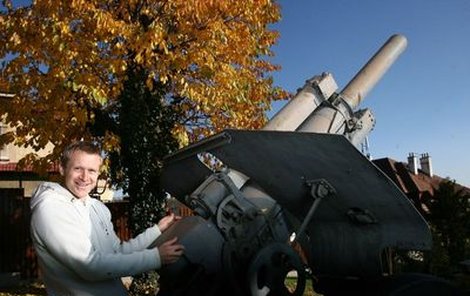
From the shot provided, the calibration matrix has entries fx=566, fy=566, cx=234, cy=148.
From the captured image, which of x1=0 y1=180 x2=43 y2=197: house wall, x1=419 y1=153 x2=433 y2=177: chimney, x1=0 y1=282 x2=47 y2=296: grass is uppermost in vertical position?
x1=419 y1=153 x2=433 y2=177: chimney

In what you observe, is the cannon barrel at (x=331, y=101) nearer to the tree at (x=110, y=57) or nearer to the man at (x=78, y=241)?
the man at (x=78, y=241)

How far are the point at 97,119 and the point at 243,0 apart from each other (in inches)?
149

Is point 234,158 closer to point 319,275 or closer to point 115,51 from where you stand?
point 319,275

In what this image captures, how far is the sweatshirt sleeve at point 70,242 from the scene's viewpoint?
261 cm

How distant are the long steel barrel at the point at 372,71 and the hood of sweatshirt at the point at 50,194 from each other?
11.9 feet

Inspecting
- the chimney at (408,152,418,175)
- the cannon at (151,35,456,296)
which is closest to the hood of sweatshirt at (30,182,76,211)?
the cannon at (151,35,456,296)

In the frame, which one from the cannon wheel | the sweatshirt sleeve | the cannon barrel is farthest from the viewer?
the cannon barrel

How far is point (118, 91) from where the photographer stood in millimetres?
10641

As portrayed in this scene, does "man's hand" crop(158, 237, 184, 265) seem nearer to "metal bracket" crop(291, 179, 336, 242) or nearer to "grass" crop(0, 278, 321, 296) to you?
"metal bracket" crop(291, 179, 336, 242)

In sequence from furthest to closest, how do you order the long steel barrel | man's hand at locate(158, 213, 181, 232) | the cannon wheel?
the long steel barrel, man's hand at locate(158, 213, 181, 232), the cannon wheel

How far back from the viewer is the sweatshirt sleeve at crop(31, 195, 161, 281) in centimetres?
261

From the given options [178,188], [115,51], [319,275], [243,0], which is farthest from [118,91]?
[319,275]

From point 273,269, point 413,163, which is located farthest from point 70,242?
point 413,163

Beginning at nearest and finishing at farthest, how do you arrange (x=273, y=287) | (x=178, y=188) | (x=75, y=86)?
(x=273, y=287), (x=178, y=188), (x=75, y=86)
